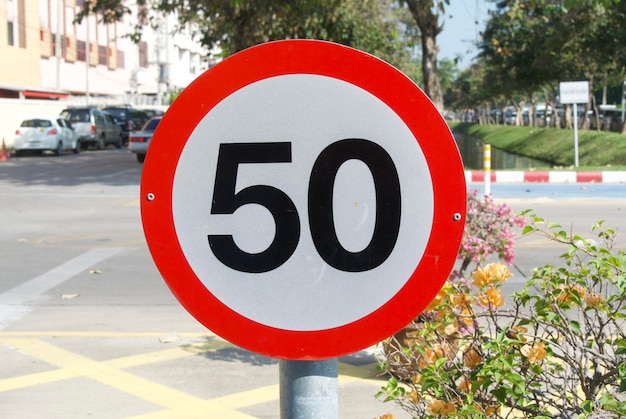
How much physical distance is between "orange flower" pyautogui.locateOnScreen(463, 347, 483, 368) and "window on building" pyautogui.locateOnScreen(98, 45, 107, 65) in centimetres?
6286

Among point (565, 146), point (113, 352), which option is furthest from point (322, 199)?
point (565, 146)

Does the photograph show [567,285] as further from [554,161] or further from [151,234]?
[554,161]

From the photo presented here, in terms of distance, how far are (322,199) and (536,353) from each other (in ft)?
4.28

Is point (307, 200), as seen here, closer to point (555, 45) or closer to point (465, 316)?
point (465, 316)

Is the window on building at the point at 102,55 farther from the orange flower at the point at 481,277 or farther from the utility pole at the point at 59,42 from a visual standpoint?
the orange flower at the point at 481,277

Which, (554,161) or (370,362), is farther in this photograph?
(554,161)

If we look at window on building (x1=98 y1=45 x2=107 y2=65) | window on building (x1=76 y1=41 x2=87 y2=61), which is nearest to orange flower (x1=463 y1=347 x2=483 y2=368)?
window on building (x1=76 y1=41 x2=87 y2=61)

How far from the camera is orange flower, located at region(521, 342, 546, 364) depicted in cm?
289

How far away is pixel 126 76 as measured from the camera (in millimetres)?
71000

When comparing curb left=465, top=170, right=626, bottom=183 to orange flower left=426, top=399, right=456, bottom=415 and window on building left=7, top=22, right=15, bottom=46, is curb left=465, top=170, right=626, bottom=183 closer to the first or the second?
orange flower left=426, top=399, right=456, bottom=415

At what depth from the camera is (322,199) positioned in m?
1.92

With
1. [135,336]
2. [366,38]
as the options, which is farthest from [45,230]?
[366,38]

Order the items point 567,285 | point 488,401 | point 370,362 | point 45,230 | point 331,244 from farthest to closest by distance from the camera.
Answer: point 45,230
point 370,362
point 567,285
point 488,401
point 331,244

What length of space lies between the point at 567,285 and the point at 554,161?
34208 millimetres
